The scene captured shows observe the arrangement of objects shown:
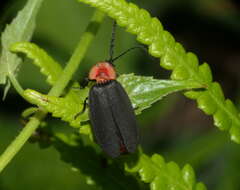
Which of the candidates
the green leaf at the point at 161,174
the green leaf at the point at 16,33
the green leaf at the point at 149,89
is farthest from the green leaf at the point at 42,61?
the green leaf at the point at 161,174

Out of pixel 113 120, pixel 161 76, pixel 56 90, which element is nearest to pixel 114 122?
pixel 113 120

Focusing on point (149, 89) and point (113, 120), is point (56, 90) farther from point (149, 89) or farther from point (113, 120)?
point (149, 89)

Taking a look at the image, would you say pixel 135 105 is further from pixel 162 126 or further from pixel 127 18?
pixel 162 126

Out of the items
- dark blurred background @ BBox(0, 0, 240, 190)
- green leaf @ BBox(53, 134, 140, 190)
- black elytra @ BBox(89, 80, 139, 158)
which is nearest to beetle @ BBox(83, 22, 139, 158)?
black elytra @ BBox(89, 80, 139, 158)

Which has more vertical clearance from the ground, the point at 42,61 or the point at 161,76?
the point at 42,61

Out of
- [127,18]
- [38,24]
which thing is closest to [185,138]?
[38,24]

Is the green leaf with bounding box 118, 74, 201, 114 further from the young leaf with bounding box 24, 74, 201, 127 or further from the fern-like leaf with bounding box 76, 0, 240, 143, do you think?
the fern-like leaf with bounding box 76, 0, 240, 143

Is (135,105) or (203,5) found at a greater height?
(135,105)
